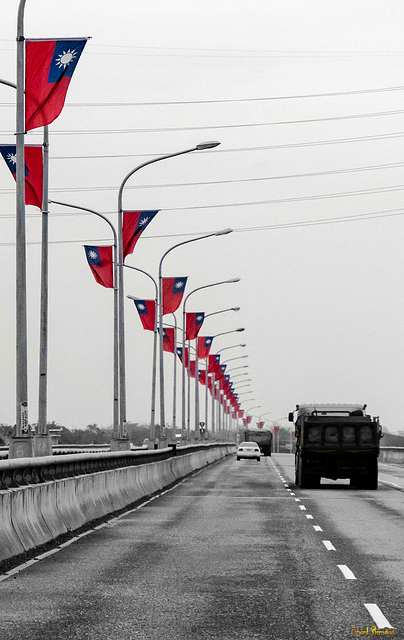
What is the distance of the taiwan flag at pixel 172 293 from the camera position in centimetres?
5059

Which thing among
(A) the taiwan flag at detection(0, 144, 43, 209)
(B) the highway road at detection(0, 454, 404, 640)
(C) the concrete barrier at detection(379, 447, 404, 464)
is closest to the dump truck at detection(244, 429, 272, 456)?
(C) the concrete barrier at detection(379, 447, 404, 464)

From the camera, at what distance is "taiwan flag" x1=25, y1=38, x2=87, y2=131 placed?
808 inches

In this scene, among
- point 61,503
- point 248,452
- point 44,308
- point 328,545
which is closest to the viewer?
point 328,545

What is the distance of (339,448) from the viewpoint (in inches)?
1382

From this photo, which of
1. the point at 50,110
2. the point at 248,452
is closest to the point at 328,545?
the point at 50,110

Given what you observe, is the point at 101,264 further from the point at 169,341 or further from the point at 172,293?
the point at 169,341

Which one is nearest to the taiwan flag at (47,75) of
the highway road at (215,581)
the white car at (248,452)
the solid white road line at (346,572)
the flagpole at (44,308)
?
the flagpole at (44,308)

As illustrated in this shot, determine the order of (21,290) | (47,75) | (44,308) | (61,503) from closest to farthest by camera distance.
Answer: (61,503) < (21,290) < (47,75) < (44,308)

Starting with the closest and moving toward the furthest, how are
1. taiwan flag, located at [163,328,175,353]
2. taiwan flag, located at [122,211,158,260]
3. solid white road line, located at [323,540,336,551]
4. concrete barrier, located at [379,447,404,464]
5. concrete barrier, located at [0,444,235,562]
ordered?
concrete barrier, located at [0,444,235,562] → solid white road line, located at [323,540,336,551] → taiwan flag, located at [122,211,158,260] → taiwan flag, located at [163,328,175,353] → concrete barrier, located at [379,447,404,464]

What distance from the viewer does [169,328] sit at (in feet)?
205

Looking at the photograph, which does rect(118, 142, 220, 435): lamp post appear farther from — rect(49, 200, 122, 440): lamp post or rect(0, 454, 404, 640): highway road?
rect(0, 454, 404, 640): highway road

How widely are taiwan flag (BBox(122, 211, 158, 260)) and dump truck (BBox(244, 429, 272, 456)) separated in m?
72.1

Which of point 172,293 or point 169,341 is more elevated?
point 172,293

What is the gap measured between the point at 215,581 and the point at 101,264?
25.2m
